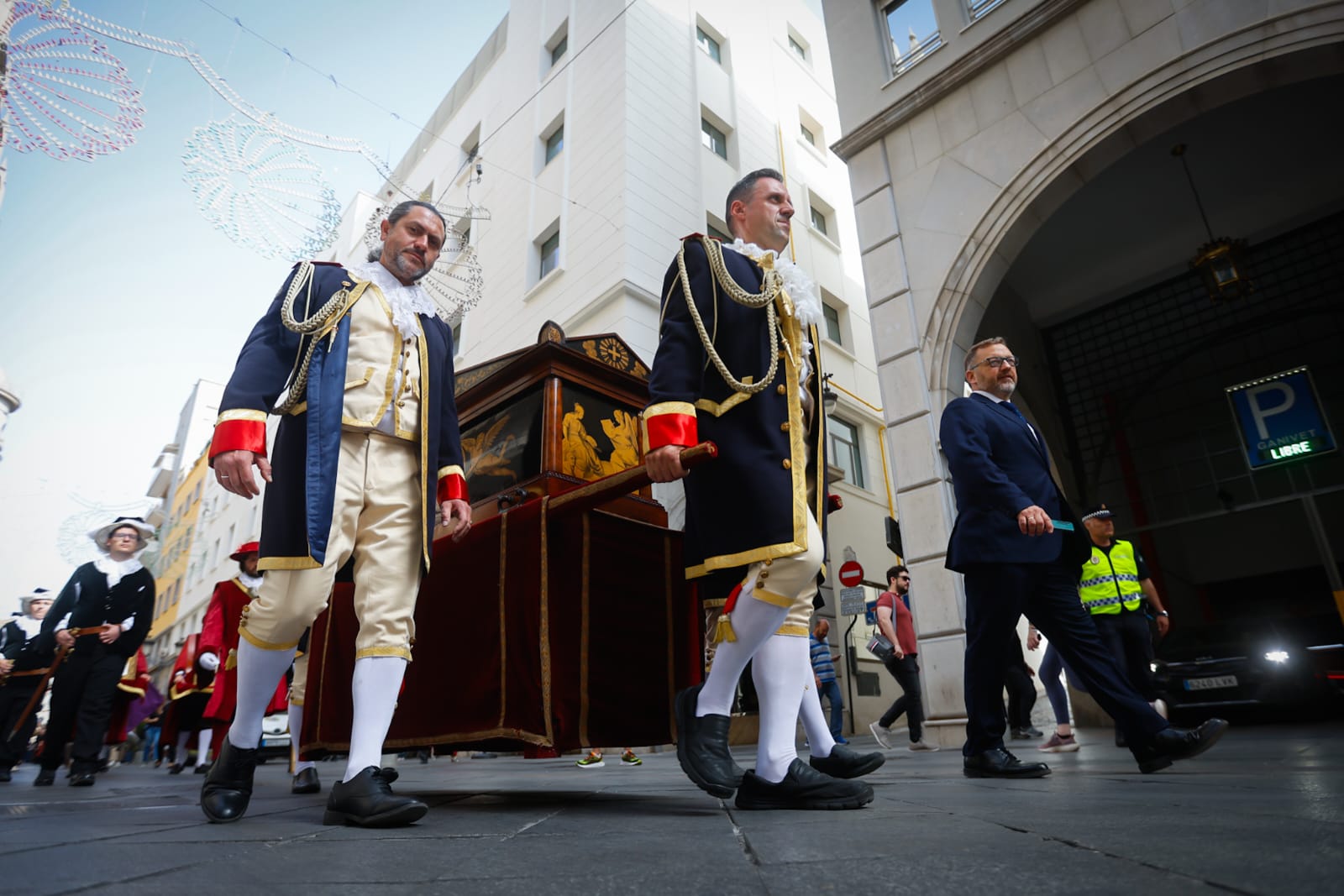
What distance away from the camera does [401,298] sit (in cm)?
268

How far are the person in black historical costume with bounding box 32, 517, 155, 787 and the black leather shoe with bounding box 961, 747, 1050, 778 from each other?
506 cm

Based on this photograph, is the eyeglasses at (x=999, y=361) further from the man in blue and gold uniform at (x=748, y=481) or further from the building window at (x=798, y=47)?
the building window at (x=798, y=47)

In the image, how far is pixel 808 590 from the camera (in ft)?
7.87

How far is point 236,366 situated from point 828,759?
228 cm

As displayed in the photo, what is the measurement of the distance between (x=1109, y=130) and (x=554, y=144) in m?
10.9

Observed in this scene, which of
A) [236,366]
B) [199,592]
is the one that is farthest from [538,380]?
[199,592]

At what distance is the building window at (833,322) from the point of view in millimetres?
16516

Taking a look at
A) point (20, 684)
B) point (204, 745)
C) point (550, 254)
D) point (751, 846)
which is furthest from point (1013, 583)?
point (550, 254)

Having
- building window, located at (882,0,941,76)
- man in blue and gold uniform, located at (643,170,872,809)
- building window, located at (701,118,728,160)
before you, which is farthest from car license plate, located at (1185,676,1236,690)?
building window, located at (701,118,728,160)

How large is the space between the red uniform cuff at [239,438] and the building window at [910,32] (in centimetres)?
757

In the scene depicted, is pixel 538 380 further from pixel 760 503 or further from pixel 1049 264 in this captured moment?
pixel 1049 264

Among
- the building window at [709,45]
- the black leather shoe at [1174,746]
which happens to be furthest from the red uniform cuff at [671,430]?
the building window at [709,45]

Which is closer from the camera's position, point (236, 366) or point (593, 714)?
point (236, 366)

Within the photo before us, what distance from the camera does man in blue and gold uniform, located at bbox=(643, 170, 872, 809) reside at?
7.37 feet
